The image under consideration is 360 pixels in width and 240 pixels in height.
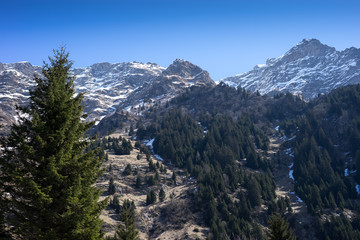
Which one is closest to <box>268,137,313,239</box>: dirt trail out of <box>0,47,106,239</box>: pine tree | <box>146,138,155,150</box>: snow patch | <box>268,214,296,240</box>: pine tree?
<box>268,214,296,240</box>: pine tree

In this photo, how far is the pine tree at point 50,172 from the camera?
1376 cm

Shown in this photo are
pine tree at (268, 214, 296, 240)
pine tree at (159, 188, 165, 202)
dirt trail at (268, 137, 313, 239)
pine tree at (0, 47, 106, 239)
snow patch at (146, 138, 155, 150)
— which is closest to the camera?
pine tree at (0, 47, 106, 239)

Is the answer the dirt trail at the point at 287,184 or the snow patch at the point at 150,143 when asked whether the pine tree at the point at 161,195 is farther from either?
the snow patch at the point at 150,143

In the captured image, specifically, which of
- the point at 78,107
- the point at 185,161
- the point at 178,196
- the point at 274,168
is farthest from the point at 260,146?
the point at 78,107

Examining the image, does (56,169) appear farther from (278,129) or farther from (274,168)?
(278,129)

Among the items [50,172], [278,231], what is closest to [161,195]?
[278,231]

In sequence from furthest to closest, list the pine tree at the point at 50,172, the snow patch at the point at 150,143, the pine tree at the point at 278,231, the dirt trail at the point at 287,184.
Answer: the snow patch at the point at 150,143
the dirt trail at the point at 287,184
the pine tree at the point at 278,231
the pine tree at the point at 50,172

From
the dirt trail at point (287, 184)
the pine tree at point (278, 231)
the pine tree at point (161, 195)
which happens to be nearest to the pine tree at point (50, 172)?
the pine tree at point (278, 231)

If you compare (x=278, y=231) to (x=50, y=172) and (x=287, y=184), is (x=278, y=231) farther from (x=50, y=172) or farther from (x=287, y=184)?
(x=287, y=184)

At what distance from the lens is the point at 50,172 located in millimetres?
14008

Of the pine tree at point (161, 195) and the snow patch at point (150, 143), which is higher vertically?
the snow patch at point (150, 143)

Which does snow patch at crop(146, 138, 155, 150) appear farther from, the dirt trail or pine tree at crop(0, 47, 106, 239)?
pine tree at crop(0, 47, 106, 239)

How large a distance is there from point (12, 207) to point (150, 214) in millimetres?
77800

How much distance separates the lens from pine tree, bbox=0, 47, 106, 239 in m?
13.8
